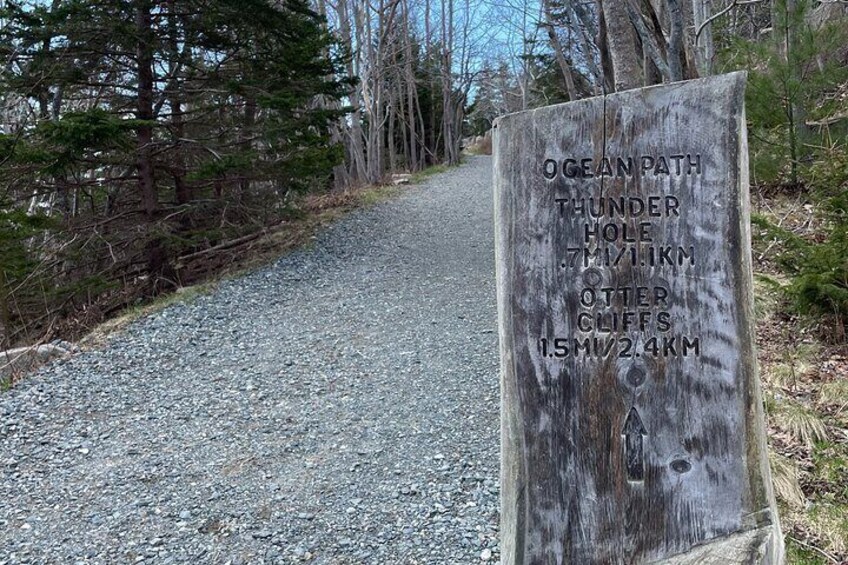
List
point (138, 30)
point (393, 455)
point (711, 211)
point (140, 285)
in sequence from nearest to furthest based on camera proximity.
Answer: point (711, 211) < point (393, 455) < point (138, 30) < point (140, 285)

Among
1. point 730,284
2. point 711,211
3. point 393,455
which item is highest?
point 711,211

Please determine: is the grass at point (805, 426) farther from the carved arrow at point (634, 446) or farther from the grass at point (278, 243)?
the grass at point (278, 243)

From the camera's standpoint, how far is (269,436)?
4.67 m

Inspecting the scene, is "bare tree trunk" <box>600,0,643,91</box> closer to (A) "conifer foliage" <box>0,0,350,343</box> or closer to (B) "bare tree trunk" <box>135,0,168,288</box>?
(A) "conifer foliage" <box>0,0,350,343</box>

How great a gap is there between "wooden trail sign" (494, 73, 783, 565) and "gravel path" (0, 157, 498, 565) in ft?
4.08

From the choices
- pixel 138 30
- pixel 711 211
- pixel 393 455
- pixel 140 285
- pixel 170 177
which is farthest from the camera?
pixel 170 177

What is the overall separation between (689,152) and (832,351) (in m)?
3.69

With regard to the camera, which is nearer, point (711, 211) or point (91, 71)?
point (711, 211)

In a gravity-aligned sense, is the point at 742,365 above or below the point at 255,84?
below

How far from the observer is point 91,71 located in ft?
29.2

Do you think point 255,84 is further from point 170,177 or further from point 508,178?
point 508,178

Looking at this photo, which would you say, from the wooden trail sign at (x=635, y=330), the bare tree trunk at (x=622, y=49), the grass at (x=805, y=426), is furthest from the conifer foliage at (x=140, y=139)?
the wooden trail sign at (x=635, y=330)

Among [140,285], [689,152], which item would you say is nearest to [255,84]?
[140,285]

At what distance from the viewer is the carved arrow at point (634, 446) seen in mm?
2127
